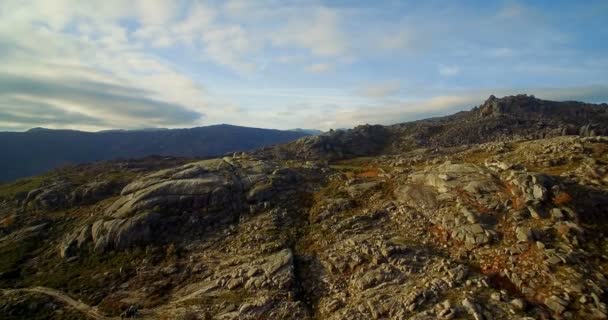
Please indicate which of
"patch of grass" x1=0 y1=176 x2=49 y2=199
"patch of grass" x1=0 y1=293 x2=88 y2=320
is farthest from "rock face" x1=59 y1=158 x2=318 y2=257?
"patch of grass" x1=0 y1=176 x2=49 y2=199

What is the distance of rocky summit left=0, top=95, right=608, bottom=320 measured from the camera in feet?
82.3

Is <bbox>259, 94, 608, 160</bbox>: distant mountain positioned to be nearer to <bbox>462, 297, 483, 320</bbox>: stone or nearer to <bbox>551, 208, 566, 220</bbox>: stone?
<bbox>551, 208, 566, 220</bbox>: stone

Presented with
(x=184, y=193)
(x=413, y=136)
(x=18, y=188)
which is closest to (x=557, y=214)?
(x=184, y=193)

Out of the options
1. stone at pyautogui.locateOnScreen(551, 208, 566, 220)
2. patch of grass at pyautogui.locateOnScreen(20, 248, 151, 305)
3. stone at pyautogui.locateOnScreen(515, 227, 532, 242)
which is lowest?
patch of grass at pyautogui.locateOnScreen(20, 248, 151, 305)

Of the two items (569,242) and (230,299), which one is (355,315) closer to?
(230,299)

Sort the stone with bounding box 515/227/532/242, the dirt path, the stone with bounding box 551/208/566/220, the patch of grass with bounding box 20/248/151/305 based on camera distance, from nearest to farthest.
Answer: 1. the stone with bounding box 515/227/532/242
2. the stone with bounding box 551/208/566/220
3. the dirt path
4. the patch of grass with bounding box 20/248/151/305

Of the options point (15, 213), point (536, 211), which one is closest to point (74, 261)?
point (15, 213)

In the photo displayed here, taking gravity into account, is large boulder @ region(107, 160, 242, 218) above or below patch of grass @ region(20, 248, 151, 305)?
above

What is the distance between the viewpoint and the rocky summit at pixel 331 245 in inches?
988

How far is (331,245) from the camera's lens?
3344cm

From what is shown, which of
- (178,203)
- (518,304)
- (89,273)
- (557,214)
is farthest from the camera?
(178,203)

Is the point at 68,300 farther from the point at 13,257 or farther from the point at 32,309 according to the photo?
the point at 13,257

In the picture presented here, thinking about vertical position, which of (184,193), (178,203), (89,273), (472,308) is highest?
(184,193)

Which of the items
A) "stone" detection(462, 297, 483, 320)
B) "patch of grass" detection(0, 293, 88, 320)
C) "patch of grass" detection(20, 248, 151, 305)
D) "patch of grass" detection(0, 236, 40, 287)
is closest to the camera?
"stone" detection(462, 297, 483, 320)
